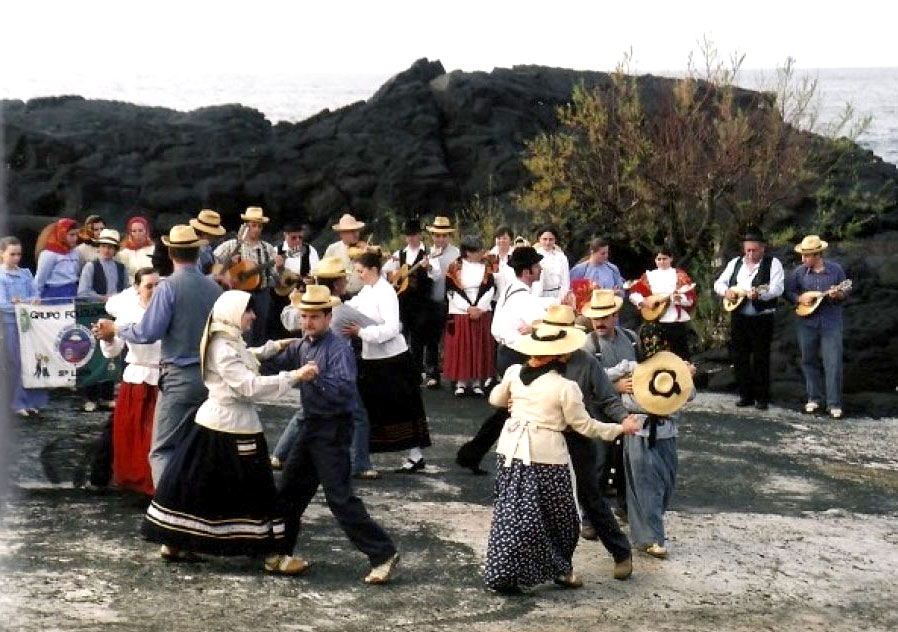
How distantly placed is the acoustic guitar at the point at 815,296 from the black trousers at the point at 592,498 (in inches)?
275

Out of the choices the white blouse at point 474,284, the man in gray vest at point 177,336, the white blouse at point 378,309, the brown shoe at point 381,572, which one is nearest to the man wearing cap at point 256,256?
the white blouse at point 474,284

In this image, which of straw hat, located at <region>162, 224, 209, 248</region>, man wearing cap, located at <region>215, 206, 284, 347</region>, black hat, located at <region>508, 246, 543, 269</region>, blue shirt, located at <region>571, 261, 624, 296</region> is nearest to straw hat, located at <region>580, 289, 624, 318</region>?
black hat, located at <region>508, 246, 543, 269</region>

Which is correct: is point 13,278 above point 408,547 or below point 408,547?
above

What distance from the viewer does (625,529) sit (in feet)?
29.9

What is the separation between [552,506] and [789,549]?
205 cm

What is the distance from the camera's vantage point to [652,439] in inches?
330

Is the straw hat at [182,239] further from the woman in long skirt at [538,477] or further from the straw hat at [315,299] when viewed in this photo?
the woman in long skirt at [538,477]

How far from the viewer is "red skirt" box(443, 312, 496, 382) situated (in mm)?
A: 14633

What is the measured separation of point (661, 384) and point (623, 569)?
1.14 metres

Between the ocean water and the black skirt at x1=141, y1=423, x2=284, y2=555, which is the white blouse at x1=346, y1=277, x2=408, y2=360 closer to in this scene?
the black skirt at x1=141, y1=423, x2=284, y2=555

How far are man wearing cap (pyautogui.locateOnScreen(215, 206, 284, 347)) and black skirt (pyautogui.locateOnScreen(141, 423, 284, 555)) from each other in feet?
19.0

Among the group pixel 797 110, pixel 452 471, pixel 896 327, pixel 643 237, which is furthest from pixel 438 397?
pixel 797 110

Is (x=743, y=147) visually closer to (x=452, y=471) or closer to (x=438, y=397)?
(x=438, y=397)

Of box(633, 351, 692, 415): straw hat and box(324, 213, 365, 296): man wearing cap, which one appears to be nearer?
box(633, 351, 692, 415): straw hat
